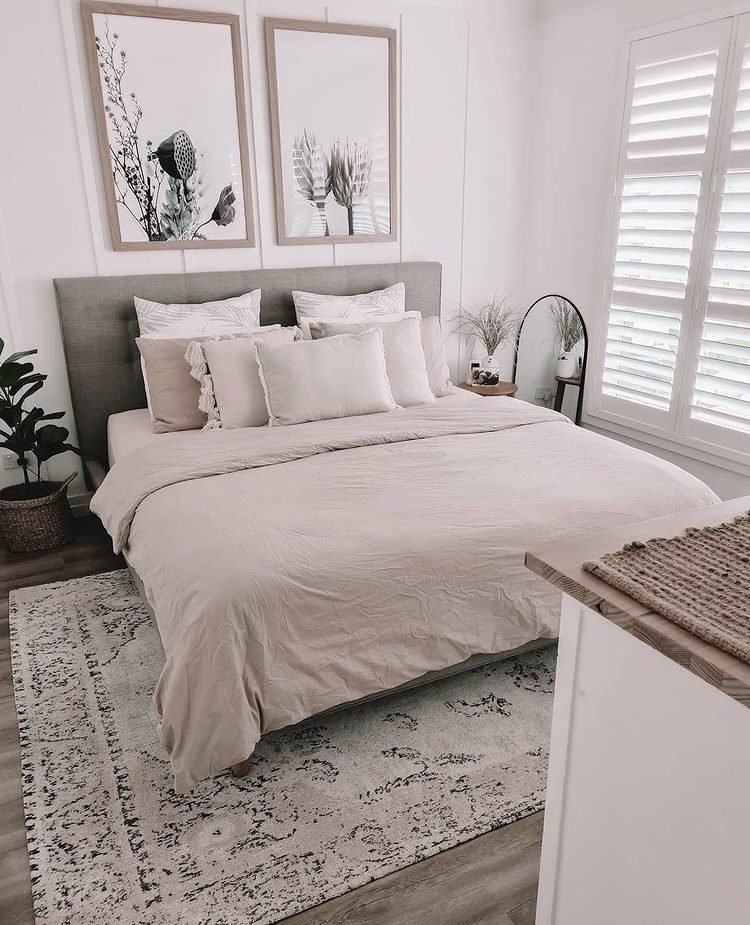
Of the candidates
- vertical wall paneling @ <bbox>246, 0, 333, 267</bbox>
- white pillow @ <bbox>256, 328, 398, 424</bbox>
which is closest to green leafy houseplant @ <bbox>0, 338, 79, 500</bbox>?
white pillow @ <bbox>256, 328, 398, 424</bbox>

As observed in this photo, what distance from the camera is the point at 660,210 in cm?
364

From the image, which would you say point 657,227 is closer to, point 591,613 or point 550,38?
point 550,38

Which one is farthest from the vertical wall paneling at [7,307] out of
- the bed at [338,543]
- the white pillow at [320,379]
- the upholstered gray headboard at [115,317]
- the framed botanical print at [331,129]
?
the framed botanical print at [331,129]

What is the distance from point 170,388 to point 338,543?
1510 millimetres

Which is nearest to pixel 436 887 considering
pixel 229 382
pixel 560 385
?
pixel 229 382

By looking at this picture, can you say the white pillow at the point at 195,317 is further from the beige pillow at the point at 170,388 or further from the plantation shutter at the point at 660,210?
the plantation shutter at the point at 660,210

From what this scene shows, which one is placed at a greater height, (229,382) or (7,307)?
(7,307)

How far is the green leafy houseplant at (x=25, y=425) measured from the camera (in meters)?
3.15

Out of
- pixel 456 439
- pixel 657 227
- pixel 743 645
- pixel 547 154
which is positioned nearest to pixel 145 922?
pixel 743 645

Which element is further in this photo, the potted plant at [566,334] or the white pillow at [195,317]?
the potted plant at [566,334]

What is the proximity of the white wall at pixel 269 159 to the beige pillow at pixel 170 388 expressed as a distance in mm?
579

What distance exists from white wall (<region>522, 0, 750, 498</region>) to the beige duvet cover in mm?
1506

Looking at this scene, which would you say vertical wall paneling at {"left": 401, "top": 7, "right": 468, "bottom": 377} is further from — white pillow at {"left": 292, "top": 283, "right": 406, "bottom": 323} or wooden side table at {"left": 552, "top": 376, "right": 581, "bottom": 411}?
wooden side table at {"left": 552, "top": 376, "right": 581, "bottom": 411}

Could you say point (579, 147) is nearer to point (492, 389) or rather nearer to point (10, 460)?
point (492, 389)
